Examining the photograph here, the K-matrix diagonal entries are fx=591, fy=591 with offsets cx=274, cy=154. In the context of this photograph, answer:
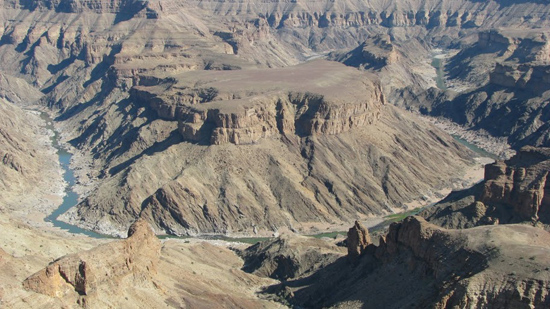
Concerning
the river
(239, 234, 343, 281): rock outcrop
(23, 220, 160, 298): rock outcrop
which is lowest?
the river

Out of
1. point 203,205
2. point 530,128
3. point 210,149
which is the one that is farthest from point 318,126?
point 530,128

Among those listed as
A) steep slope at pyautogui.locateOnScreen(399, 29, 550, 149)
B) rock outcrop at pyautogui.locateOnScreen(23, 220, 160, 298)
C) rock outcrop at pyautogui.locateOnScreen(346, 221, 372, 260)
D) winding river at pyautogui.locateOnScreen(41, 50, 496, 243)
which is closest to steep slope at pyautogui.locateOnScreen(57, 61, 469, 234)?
winding river at pyautogui.locateOnScreen(41, 50, 496, 243)

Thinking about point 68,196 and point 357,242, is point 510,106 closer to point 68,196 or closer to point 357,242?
point 357,242

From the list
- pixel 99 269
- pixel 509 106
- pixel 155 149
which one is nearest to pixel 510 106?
pixel 509 106

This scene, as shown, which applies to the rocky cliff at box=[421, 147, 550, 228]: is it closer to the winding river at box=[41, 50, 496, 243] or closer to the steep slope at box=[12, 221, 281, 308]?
the winding river at box=[41, 50, 496, 243]

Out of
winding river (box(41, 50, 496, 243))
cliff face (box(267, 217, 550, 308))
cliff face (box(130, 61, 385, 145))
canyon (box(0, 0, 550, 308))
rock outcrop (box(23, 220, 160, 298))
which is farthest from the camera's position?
cliff face (box(130, 61, 385, 145))

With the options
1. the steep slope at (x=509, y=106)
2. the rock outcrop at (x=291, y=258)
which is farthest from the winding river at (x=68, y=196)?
the rock outcrop at (x=291, y=258)
